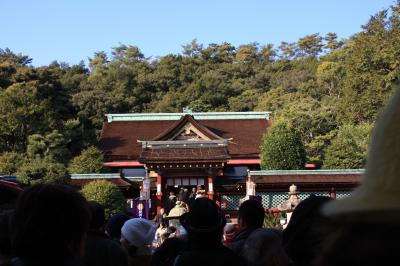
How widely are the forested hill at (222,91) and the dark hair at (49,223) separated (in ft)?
68.9

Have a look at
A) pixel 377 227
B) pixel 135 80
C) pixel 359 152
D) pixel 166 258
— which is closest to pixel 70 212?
pixel 377 227

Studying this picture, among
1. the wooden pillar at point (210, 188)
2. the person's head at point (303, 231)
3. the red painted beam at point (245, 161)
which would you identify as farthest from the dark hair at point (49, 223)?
the red painted beam at point (245, 161)

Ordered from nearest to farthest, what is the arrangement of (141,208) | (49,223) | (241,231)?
(49,223)
(241,231)
(141,208)

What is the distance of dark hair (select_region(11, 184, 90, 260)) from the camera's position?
6.68 feet

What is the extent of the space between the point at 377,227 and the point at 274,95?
44613mm

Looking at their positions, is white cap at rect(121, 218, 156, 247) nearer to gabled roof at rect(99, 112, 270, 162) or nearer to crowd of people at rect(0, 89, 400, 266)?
crowd of people at rect(0, 89, 400, 266)

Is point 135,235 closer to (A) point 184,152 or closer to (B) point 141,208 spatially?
(B) point 141,208

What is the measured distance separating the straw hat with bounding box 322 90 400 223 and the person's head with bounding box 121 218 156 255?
3330 mm

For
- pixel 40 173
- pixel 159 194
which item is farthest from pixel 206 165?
pixel 40 173

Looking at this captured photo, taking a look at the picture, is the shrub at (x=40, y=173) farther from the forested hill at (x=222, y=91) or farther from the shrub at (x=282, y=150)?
the shrub at (x=282, y=150)

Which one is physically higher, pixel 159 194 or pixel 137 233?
pixel 137 233

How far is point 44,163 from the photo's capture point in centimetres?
2114

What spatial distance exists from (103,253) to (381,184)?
2678 mm

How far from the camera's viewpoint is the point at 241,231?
12.6 feet
